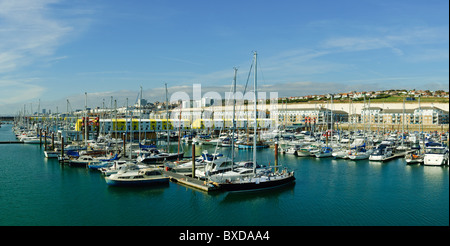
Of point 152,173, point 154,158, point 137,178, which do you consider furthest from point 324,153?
point 137,178

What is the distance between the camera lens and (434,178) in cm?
2358

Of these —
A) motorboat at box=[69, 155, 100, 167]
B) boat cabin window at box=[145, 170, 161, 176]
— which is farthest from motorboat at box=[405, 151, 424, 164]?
motorboat at box=[69, 155, 100, 167]

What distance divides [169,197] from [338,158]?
794 inches

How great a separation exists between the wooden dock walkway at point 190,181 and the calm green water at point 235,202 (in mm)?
440

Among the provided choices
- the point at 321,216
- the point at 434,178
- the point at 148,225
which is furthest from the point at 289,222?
the point at 434,178

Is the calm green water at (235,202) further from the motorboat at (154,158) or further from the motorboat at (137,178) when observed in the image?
the motorboat at (154,158)

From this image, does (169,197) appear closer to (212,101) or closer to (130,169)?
(130,169)

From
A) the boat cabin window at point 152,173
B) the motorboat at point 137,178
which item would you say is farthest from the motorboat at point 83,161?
the boat cabin window at point 152,173

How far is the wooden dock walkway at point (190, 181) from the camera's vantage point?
19188 mm

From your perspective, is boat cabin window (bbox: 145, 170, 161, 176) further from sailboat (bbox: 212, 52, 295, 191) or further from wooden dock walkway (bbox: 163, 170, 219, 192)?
sailboat (bbox: 212, 52, 295, 191)

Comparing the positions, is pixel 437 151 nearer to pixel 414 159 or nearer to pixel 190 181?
pixel 414 159

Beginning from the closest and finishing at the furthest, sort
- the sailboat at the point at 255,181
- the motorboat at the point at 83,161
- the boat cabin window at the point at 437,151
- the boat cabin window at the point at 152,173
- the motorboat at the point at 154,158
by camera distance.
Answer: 1. the sailboat at the point at 255,181
2. the boat cabin window at the point at 152,173
3. the motorboat at the point at 83,161
4. the motorboat at the point at 154,158
5. the boat cabin window at the point at 437,151

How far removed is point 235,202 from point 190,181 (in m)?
4.00

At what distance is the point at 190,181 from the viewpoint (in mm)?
20750
